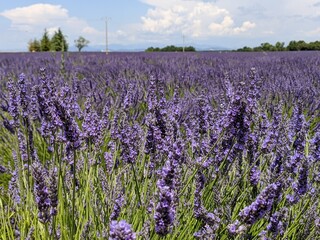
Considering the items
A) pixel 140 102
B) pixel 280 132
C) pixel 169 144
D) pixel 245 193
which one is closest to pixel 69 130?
pixel 169 144

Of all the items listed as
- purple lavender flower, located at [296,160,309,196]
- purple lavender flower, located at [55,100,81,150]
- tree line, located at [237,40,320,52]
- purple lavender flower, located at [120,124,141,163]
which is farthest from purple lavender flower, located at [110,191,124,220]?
tree line, located at [237,40,320,52]

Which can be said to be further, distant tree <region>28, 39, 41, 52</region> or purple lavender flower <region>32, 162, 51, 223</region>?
distant tree <region>28, 39, 41, 52</region>

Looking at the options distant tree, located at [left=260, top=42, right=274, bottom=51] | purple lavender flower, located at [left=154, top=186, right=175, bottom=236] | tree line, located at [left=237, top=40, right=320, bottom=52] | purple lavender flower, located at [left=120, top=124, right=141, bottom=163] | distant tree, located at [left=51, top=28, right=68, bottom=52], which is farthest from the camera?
distant tree, located at [left=260, top=42, right=274, bottom=51]

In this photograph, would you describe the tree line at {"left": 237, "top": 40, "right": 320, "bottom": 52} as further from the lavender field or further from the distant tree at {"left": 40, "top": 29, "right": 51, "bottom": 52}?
the lavender field

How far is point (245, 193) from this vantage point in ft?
7.00

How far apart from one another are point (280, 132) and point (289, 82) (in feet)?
9.95

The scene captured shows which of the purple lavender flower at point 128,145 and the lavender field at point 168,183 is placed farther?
the purple lavender flower at point 128,145

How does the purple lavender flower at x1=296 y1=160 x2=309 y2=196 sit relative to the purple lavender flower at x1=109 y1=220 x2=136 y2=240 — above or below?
below

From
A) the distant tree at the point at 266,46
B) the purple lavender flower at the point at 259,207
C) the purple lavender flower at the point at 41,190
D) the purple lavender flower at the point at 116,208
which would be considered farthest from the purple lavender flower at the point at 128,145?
the distant tree at the point at 266,46

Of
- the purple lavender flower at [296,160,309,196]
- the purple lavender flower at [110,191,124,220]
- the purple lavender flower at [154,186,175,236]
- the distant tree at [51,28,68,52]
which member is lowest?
the purple lavender flower at [110,191,124,220]

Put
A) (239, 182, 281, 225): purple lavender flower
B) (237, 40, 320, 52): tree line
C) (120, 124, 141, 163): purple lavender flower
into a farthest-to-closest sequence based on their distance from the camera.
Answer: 1. (237, 40, 320, 52): tree line
2. (120, 124, 141, 163): purple lavender flower
3. (239, 182, 281, 225): purple lavender flower

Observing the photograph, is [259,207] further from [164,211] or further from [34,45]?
[34,45]

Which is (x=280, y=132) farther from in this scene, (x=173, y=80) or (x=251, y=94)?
(x=173, y=80)

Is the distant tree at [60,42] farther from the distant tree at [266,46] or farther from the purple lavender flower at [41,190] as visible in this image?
the distant tree at [266,46]
